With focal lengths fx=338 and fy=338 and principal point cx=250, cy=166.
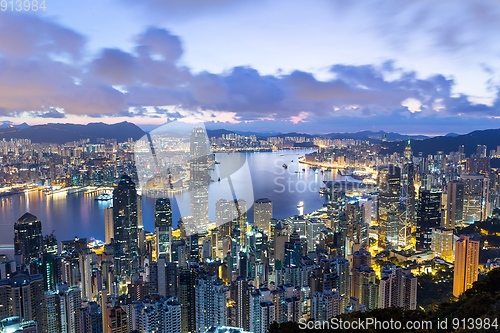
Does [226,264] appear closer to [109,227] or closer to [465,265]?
[109,227]

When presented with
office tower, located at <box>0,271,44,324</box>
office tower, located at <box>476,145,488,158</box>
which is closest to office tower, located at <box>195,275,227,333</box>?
office tower, located at <box>0,271,44,324</box>

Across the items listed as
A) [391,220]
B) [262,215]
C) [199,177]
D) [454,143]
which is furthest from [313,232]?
[454,143]

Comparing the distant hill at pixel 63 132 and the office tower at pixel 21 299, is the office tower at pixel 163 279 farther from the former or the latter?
the distant hill at pixel 63 132

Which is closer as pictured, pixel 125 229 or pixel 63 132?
pixel 125 229

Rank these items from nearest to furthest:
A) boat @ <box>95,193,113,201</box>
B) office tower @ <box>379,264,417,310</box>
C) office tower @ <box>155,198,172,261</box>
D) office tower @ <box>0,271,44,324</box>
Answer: office tower @ <box>0,271,44,324</box> → office tower @ <box>379,264,417,310</box> → office tower @ <box>155,198,172,261</box> → boat @ <box>95,193,113,201</box>

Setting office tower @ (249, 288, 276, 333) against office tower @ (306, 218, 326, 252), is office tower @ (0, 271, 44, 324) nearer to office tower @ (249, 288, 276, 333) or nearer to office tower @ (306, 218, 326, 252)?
office tower @ (249, 288, 276, 333)
